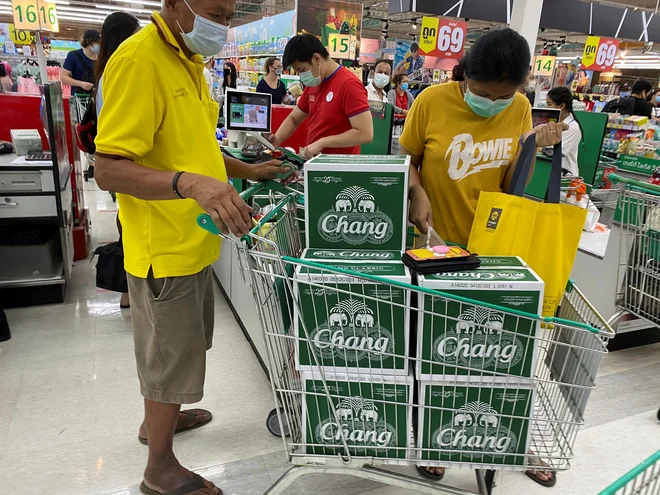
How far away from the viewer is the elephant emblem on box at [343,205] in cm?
141

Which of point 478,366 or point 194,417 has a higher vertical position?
point 478,366

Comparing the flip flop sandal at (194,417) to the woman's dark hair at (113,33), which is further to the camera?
the woman's dark hair at (113,33)

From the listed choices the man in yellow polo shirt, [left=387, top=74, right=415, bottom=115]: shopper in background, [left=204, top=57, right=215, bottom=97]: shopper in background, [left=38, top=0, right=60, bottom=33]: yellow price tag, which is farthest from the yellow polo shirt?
[left=387, top=74, right=415, bottom=115]: shopper in background

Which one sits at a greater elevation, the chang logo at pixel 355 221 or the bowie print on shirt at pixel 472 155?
the bowie print on shirt at pixel 472 155

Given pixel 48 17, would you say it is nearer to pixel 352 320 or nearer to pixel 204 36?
pixel 204 36

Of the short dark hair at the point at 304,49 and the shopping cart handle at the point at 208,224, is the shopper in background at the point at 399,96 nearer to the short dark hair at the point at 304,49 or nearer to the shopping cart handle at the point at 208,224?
the short dark hair at the point at 304,49

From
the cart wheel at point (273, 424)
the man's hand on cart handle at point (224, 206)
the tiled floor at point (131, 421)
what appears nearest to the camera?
the man's hand on cart handle at point (224, 206)

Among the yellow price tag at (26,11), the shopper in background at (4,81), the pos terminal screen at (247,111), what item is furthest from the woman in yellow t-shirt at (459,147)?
the yellow price tag at (26,11)

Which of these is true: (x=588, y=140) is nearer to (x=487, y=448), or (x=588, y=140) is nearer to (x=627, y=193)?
(x=627, y=193)

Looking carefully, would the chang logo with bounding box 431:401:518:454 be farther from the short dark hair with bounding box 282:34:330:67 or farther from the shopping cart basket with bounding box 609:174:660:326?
the short dark hair with bounding box 282:34:330:67

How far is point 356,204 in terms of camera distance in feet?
4.66

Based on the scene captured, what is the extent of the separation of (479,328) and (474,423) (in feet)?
0.92

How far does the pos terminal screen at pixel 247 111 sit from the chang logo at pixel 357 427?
2823 millimetres

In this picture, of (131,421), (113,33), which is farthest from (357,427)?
(113,33)
